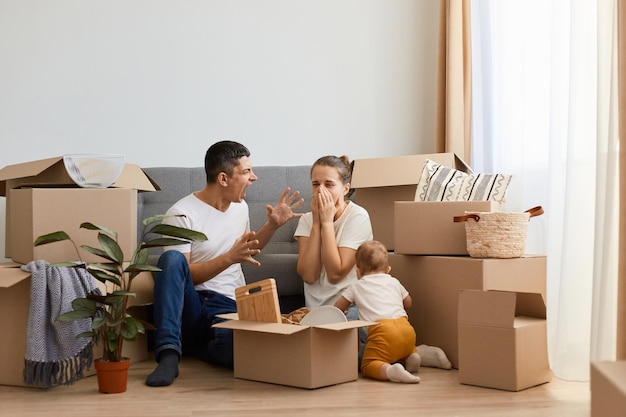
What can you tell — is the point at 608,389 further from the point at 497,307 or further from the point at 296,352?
the point at 296,352

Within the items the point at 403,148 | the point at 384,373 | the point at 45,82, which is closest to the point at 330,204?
the point at 384,373

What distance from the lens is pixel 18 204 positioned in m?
2.89

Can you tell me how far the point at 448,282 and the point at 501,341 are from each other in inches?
17.5

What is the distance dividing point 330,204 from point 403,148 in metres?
1.28

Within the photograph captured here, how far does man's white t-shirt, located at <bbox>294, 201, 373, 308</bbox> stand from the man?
193mm

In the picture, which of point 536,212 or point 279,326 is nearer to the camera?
point 279,326

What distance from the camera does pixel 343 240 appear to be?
301cm

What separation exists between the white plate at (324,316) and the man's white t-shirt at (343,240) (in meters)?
0.39

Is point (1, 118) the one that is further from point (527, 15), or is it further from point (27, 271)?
point (527, 15)

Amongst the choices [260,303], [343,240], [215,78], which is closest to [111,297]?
[260,303]

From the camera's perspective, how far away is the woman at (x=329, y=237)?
2.98m

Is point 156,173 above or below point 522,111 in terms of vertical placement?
below

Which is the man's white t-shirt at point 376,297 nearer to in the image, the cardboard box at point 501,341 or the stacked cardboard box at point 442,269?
the stacked cardboard box at point 442,269

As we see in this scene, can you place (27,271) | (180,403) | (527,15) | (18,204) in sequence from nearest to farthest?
(180,403) < (27,271) < (18,204) < (527,15)
